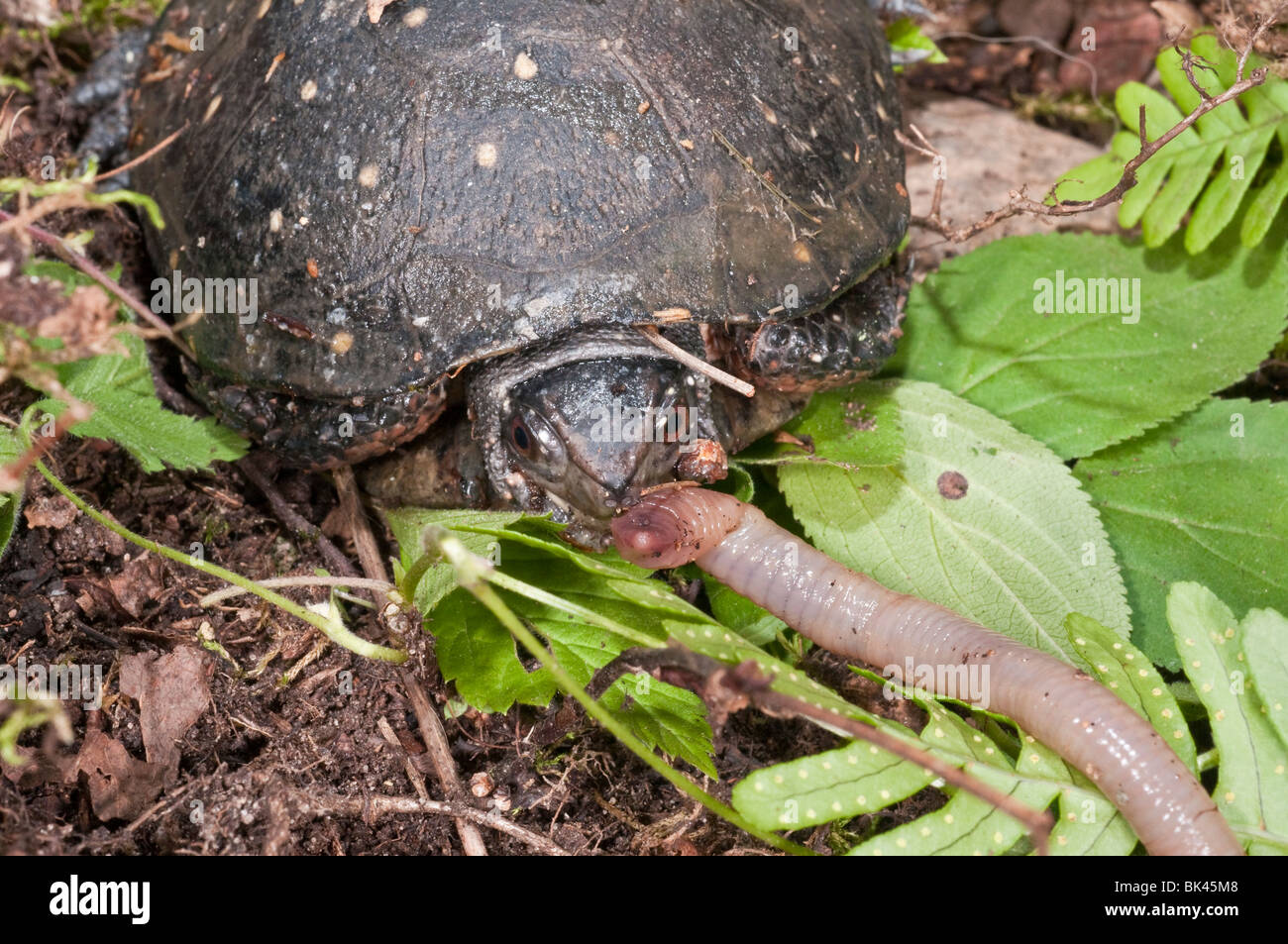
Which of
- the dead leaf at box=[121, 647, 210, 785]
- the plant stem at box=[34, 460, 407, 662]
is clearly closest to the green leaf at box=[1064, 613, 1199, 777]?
the plant stem at box=[34, 460, 407, 662]

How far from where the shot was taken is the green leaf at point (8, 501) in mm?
2375

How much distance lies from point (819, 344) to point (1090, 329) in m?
0.93

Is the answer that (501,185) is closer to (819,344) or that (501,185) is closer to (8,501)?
(819,344)

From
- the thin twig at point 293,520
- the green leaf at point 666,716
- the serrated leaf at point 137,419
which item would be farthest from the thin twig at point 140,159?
the green leaf at point 666,716

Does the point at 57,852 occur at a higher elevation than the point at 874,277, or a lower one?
lower

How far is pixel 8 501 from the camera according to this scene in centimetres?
240

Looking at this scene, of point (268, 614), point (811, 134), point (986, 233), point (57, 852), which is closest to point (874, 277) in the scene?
point (811, 134)

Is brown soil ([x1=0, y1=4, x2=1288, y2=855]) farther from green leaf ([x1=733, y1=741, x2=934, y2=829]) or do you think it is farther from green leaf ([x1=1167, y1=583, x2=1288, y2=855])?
green leaf ([x1=1167, y1=583, x2=1288, y2=855])

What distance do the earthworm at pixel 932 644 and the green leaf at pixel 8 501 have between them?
1376 mm

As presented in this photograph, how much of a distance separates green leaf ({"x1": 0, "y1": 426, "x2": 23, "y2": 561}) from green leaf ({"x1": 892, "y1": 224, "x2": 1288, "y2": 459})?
237 centimetres

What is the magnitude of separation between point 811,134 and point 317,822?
80.4 inches

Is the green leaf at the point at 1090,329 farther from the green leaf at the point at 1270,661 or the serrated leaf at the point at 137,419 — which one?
the serrated leaf at the point at 137,419

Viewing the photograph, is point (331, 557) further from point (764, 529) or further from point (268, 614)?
point (764, 529)
